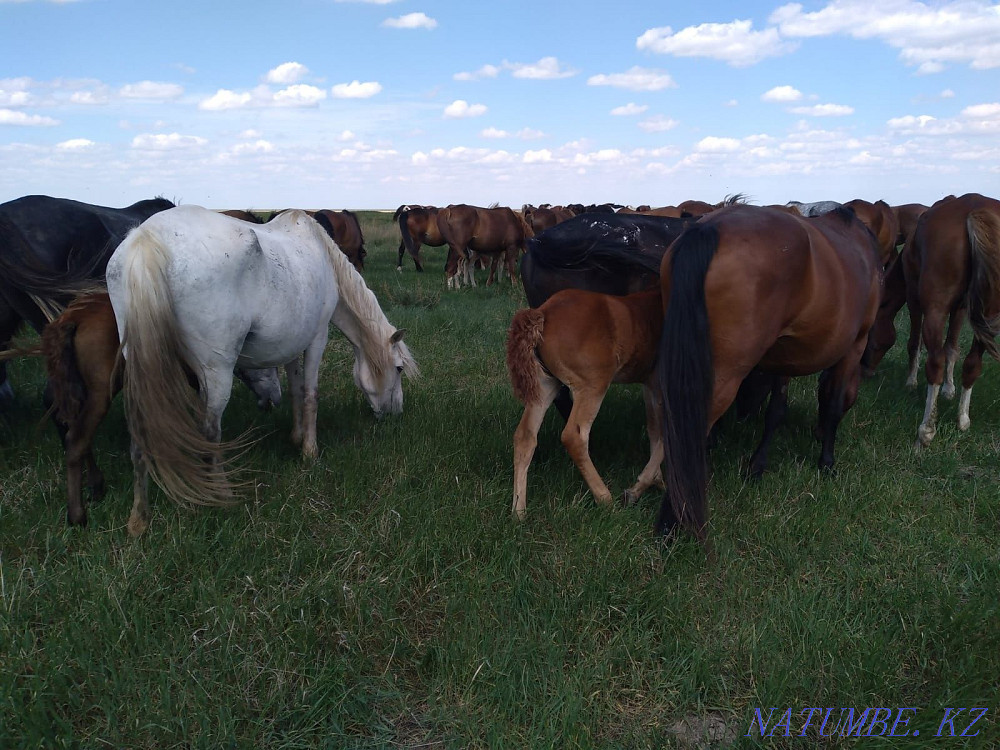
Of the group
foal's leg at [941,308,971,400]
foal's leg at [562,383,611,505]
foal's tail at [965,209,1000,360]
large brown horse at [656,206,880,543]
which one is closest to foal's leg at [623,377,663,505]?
foal's leg at [562,383,611,505]

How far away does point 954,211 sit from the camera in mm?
4828

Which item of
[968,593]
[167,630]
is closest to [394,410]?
[167,630]

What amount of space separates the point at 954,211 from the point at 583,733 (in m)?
4.78

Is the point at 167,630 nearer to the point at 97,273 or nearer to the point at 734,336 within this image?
the point at 734,336

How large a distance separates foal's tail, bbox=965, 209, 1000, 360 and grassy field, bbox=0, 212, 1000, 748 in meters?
1.15

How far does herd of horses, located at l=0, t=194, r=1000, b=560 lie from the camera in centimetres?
311

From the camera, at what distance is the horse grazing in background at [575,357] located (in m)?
3.46

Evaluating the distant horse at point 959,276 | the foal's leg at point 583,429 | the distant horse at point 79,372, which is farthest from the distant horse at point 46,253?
the distant horse at point 959,276

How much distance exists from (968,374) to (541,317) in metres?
3.90

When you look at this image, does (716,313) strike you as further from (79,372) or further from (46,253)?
(46,253)

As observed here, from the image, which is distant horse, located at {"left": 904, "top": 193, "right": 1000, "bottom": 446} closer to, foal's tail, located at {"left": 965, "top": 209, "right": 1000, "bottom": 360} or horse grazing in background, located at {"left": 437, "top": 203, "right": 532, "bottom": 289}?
foal's tail, located at {"left": 965, "top": 209, "right": 1000, "bottom": 360}

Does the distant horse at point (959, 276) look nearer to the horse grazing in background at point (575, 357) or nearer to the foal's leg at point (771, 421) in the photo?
the foal's leg at point (771, 421)

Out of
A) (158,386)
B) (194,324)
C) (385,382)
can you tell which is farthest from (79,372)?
(385,382)

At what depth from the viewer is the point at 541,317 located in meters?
3.48
